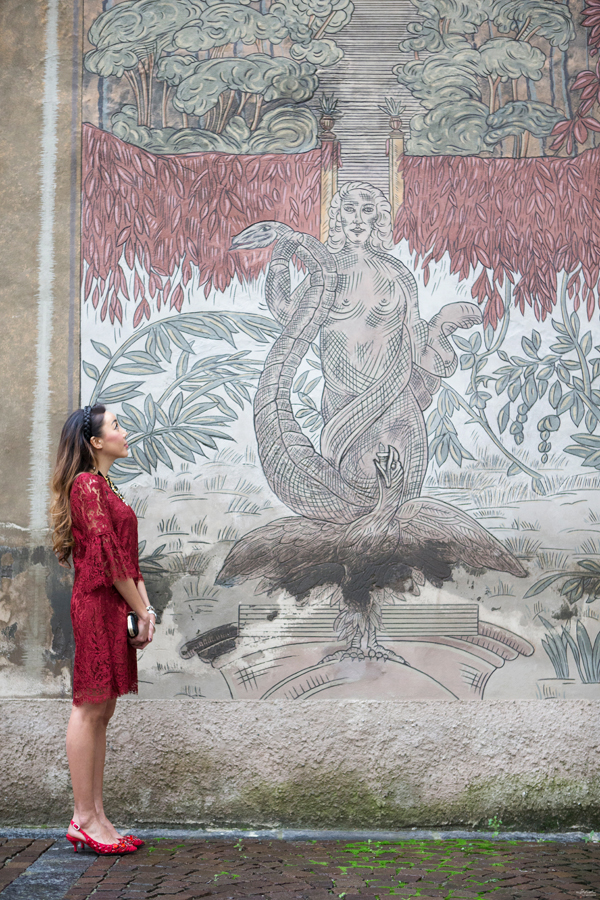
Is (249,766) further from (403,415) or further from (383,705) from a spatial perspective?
(403,415)

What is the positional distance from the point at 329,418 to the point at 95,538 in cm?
142

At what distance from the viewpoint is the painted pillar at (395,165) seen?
4.40 metres

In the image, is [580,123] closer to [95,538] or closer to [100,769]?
[95,538]

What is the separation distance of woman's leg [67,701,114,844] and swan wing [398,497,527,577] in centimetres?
172

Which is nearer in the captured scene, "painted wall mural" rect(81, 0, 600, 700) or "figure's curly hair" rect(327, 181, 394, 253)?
"painted wall mural" rect(81, 0, 600, 700)

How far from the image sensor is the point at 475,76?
4.42 m

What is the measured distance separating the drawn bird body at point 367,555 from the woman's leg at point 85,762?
0.98 metres

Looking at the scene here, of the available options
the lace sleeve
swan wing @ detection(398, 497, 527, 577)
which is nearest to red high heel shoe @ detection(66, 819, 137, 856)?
the lace sleeve

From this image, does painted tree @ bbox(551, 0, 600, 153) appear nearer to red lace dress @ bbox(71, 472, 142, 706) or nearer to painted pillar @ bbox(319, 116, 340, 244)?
painted pillar @ bbox(319, 116, 340, 244)

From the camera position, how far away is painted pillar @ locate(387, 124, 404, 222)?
4.40 metres

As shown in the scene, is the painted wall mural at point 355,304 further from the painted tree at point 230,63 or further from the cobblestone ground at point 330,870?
the cobblestone ground at point 330,870

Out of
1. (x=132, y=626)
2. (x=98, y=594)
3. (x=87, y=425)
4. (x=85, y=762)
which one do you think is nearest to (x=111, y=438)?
(x=87, y=425)

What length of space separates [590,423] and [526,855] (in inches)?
82.3

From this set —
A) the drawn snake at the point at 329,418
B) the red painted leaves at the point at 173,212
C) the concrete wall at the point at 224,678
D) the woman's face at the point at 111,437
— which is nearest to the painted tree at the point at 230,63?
the red painted leaves at the point at 173,212
